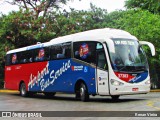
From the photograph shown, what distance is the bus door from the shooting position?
53.1 feet

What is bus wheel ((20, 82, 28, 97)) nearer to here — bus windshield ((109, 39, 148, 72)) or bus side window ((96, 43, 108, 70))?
bus side window ((96, 43, 108, 70))

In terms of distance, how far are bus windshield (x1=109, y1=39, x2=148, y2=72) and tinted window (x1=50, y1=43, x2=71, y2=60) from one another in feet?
10.4

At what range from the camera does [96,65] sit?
1673cm

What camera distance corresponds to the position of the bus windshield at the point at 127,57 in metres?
16.1

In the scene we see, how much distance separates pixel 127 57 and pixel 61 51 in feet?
14.8

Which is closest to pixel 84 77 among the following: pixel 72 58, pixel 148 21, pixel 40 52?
pixel 72 58

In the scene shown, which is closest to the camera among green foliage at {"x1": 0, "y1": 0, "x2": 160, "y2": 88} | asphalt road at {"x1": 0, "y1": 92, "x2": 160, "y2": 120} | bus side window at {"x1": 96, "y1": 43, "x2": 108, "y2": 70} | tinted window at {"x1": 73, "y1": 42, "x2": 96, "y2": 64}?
asphalt road at {"x1": 0, "y1": 92, "x2": 160, "y2": 120}

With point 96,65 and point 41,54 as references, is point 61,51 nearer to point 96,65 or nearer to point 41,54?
point 41,54

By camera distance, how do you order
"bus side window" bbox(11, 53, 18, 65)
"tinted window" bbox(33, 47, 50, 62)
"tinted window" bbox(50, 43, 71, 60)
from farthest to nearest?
1. "bus side window" bbox(11, 53, 18, 65)
2. "tinted window" bbox(33, 47, 50, 62)
3. "tinted window" bbox(50, 43, 71, 60)

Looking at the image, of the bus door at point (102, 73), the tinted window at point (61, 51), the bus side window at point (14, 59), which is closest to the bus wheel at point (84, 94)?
the bus door at point (102, 73)

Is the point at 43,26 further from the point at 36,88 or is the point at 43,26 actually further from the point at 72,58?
the point at 72,58

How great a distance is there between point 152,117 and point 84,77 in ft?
23.5

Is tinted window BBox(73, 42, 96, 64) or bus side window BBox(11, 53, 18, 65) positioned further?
bus side window BBox(11, 53, 18, 65)

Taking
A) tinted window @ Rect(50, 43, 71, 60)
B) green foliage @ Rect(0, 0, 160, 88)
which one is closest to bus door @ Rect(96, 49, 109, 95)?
tinted window @ Rect(50, 43, 71, 60)
